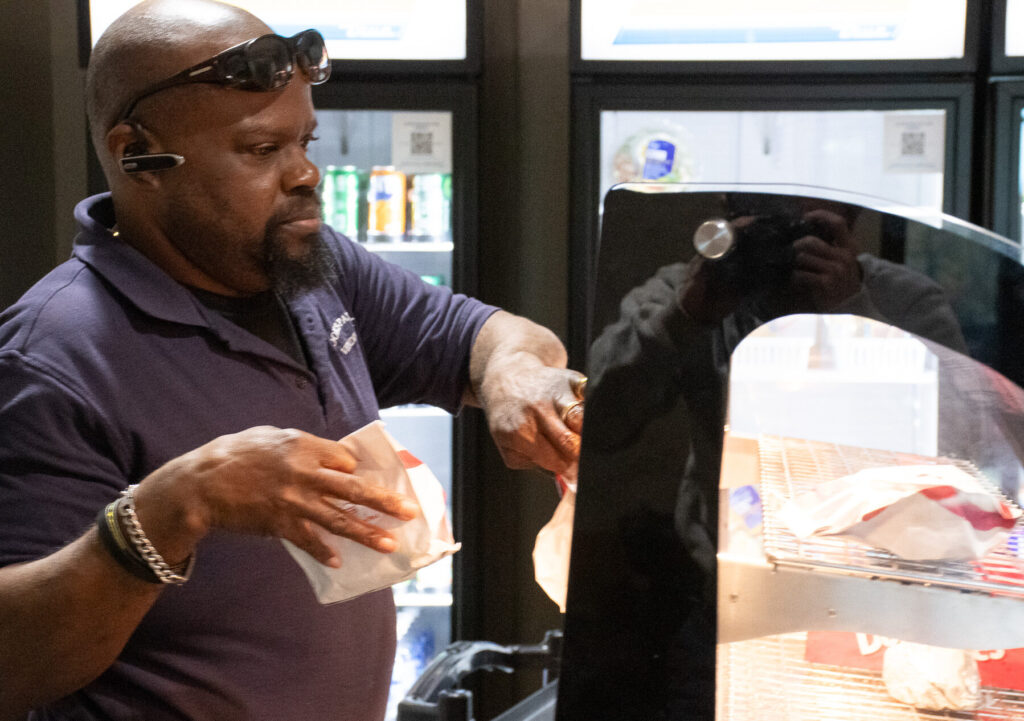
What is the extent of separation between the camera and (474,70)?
274 cm

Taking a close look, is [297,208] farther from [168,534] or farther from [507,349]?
[168,534]

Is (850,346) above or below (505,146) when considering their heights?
below

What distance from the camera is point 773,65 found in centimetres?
270

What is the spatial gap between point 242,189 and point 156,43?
0.22 metres

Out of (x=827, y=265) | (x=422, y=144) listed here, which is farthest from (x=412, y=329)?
(x=422, y=144)

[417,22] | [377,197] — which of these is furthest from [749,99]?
[377,197]

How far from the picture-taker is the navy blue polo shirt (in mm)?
1058

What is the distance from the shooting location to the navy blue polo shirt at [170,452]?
106 cm

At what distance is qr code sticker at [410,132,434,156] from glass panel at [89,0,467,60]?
219 mm

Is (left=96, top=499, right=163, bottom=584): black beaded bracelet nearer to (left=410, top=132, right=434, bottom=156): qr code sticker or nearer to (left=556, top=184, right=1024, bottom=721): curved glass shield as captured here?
(left=556, top=184, right=1024, bottom=721): curved glass shield

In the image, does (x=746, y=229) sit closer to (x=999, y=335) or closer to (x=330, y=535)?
(x=999, y=335)

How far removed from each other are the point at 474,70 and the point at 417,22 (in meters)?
0.22

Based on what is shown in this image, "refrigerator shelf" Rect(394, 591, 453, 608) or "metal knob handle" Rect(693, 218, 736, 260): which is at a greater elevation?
"metal knob handle" Rect(693, 218, 736, 260)

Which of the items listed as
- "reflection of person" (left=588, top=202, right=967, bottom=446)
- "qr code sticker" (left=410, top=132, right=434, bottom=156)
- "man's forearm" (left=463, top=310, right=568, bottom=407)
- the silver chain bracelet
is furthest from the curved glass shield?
"qr code sticker" (left=410, top=132, right=434, bottom=156)
